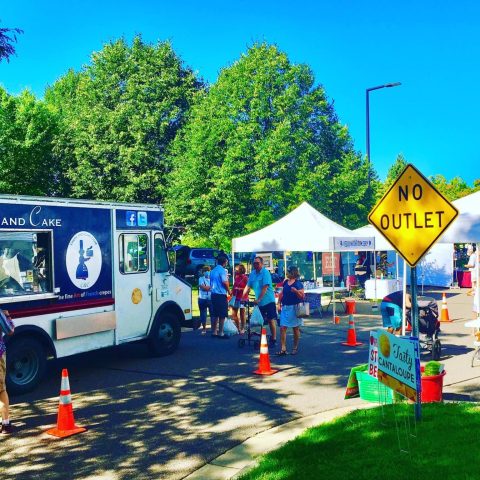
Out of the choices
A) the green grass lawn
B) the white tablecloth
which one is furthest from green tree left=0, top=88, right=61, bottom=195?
the green grass lawn

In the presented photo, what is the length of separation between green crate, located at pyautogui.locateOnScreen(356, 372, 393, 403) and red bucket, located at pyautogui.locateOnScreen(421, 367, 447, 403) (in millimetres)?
476

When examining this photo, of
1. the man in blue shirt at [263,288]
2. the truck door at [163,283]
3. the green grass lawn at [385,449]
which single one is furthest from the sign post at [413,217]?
the truck door at [163,283]

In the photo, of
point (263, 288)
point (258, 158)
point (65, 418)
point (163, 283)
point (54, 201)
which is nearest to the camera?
point (65, 418)

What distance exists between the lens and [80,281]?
32.8 feet

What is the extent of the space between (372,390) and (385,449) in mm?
1791

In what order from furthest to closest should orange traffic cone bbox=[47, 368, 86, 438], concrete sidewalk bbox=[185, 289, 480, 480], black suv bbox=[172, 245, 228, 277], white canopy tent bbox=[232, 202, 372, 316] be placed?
black suv bbox=[172, 245, 228, 277]
white canopy tent bbox=[232, 202, 372, 316]
orange traffic cone bbox=[47, 368, 86, 438]
concrete sidewalk bbox=[185, 289, 480, 480]

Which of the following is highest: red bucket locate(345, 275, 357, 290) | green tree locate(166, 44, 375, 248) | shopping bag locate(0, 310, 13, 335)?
green tree locate(166, 44, 375, 248)

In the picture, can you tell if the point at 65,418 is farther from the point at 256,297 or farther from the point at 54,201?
the point at 256,297

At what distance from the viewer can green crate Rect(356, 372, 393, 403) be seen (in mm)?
7450

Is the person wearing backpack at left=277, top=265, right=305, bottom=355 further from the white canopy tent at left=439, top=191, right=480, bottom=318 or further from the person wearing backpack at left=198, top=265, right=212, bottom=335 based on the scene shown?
the person wearing backpack at left=198, top=265, right=212, bottom=335

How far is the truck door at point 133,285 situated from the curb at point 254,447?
15.1 ft

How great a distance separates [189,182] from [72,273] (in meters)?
20.1

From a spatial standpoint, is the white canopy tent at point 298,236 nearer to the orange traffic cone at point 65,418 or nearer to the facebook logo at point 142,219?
the facebook logo at point 142,219

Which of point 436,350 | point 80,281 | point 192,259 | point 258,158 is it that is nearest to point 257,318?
point 436,350
